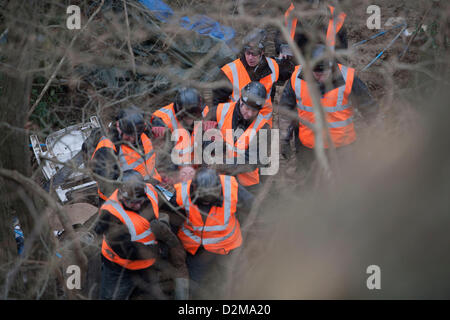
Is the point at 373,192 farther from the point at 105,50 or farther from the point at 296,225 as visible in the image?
the point at 105,50

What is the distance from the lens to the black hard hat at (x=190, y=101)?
429 cm

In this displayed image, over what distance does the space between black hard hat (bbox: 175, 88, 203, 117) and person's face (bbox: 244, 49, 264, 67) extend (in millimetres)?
688

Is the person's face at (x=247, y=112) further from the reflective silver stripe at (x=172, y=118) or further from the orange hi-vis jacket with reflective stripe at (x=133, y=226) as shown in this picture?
the orange hi-vis jacket with reflective stripe at (x=133, y=226)

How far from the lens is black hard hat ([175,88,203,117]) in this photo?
4293mm

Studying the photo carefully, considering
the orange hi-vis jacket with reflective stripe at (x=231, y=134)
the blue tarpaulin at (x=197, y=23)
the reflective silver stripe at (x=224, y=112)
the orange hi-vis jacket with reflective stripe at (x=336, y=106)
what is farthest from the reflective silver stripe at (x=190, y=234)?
the blue tarpaulin at (x=197, y=23)

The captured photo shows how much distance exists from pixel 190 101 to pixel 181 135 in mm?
375

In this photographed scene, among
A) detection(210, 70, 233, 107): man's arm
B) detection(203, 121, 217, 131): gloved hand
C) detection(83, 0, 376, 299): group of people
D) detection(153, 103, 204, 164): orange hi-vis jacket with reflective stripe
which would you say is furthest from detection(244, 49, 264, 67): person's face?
detection(153, 103, 204, 164): orange hi-vis jacket with reflective stripe

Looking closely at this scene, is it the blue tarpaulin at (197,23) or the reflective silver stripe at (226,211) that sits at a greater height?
the blue tarpaulin at (197,23)

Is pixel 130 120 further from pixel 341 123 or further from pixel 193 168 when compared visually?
pixel 341 123

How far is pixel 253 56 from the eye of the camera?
14.5 ft

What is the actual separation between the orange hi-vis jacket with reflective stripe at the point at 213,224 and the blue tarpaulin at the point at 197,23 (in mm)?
3030

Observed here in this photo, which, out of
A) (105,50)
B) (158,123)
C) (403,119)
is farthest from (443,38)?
(105,50)

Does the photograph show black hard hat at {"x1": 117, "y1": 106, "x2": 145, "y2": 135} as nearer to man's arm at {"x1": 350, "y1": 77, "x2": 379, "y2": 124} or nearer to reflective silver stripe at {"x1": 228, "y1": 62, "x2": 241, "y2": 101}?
reflective silver stripe at {"x1": 228, "y1": 62, "x2": 241, "y2": 101}

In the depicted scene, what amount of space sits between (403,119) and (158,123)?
2605 mm
